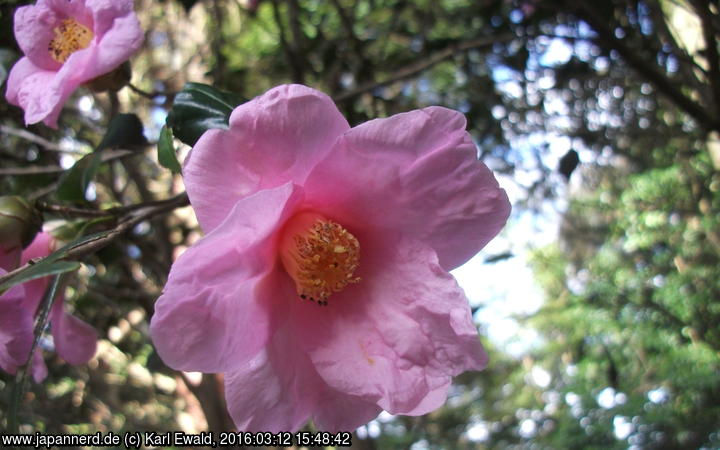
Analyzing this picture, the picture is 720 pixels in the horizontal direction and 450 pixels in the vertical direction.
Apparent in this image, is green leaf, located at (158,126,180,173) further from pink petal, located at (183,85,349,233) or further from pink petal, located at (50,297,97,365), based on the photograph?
pink petal, located at (50,297,97,365)

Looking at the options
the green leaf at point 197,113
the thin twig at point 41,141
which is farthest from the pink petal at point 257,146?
the thin twig at point 41,141

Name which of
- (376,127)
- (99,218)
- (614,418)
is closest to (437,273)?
(376,127)

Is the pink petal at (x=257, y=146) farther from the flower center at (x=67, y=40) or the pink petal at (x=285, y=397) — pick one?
the flower center at (x=67, y=40)

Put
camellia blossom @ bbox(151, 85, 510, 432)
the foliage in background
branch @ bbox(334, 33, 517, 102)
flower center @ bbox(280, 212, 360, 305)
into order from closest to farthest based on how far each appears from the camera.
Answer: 1. camellia blossom @ bbox(151, 85, 510, 432)
2. flower center @ bbox(280, 212, 360, 305)
3. branch @ bbox(334, 33, 517, 102)
4. the foliage in background

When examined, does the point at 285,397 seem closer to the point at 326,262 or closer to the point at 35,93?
the point at 326,262

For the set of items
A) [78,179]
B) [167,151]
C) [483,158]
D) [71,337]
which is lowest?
[483,158]

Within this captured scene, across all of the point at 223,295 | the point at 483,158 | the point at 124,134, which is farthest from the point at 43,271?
the point at 483,158

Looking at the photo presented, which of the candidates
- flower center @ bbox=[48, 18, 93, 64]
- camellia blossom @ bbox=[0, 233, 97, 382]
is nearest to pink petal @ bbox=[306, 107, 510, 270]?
camellia blossom @ bbox=[0, 233, 97, 382]
